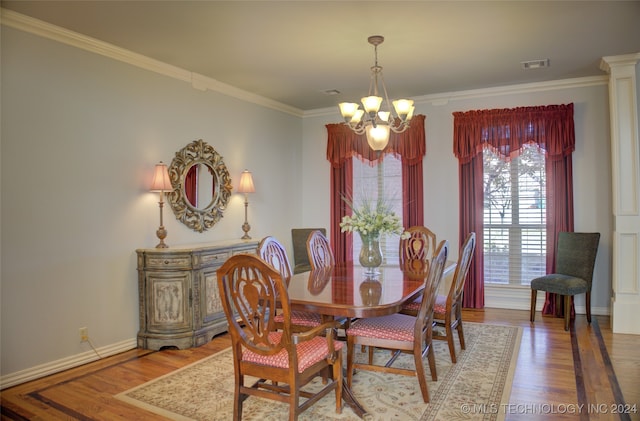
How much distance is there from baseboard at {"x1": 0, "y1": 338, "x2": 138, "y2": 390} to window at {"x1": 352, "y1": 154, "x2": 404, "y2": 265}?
326 centimetres

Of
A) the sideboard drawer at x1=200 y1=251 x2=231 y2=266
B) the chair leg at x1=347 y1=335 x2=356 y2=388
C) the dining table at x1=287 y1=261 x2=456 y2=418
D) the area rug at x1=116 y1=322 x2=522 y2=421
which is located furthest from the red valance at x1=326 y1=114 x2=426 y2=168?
the chair leg at x1=347 y1=335 x2=356 y2=388

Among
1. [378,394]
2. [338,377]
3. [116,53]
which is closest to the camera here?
[338,377]

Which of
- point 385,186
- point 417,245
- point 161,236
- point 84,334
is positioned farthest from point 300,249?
point 84,334

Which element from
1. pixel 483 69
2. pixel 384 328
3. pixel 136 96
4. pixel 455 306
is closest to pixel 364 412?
Answer: pixel 384 328

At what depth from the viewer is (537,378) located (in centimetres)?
331

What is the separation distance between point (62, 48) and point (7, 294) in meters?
1.95

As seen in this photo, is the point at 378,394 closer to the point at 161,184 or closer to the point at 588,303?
the point at 161,184

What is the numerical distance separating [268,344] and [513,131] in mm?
4267

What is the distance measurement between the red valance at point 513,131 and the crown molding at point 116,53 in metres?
2.58

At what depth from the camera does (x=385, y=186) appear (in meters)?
6.25

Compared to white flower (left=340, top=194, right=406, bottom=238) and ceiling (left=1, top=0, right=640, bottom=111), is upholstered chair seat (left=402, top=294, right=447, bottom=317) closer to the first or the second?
white flower (left=340, top=194, right=406, bottom=238)

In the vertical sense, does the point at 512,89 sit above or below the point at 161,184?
above

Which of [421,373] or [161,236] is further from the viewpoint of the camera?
[161,236]

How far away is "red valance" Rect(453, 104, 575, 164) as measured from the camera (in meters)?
5.21
